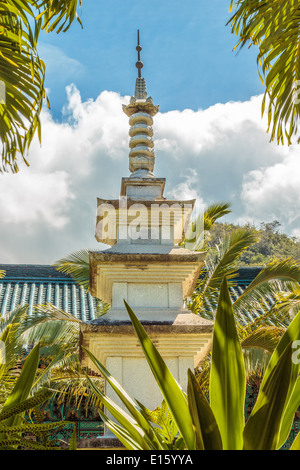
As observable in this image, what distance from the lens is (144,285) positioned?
5.08 metres

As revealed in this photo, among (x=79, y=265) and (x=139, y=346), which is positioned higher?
(x=79, y=265)

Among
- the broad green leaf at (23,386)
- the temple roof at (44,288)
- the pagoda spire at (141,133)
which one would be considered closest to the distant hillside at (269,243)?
the temple roof at (44,288)

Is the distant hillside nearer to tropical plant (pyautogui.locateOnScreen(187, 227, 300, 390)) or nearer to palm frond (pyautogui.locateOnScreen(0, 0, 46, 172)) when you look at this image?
tropical plant (pyautogui.locateOnScreen(187, 227, 300, 390))

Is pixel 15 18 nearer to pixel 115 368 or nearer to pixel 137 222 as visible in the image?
pixel 137 222

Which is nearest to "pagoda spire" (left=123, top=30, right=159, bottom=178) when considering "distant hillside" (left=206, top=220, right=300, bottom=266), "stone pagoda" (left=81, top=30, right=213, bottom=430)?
"stone pagoda" (left=81, top=30, right=213, bottom=430)

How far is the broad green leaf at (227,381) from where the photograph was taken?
5.21 feet

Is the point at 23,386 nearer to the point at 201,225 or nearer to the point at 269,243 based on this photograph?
the point at 201,225

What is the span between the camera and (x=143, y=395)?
4.57m

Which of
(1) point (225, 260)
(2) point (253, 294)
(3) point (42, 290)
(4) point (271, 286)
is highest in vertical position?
(1) point (225, 260)

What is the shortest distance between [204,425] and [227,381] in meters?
0.17

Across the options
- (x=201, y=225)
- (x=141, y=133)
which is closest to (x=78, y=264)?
(x=201, y=225)

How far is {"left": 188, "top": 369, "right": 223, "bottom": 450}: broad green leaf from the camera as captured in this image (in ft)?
4.93

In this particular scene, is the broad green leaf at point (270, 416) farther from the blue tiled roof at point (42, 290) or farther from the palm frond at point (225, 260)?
the blue tiled roof at point (42, 290)

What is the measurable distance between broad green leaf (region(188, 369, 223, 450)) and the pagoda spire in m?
4.40
